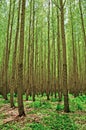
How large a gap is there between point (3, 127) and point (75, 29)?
11629 millimetres

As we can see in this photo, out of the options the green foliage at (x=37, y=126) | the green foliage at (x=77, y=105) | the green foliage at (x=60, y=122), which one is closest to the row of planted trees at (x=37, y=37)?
the green foliage at (x=77, y=105)

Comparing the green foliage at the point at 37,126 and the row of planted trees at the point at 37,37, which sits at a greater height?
the row of planted trees at the point at 37,37

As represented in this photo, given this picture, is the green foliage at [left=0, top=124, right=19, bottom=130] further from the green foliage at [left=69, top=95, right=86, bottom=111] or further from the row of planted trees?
the green foliage at [left=69, top=95, right=86, bottom=111]

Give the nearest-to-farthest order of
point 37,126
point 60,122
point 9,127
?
1. point 37,126
2. point 9,127
3. point 60,122

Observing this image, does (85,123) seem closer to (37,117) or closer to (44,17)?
(37,117)

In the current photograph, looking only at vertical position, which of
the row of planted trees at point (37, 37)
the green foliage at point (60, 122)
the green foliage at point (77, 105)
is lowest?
the green foliage at point (77, 105)

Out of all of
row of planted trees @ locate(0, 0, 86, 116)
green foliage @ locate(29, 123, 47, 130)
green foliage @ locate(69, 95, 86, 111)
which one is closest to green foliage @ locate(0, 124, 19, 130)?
green foliage @ locate(29, 123, 47, 130)

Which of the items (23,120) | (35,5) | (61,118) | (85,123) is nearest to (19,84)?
(23,120)

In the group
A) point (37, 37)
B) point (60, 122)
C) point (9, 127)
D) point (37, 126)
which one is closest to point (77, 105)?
point (60, 122)

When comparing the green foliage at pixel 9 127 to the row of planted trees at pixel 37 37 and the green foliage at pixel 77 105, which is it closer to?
the row of planted trees at pixel 37 37

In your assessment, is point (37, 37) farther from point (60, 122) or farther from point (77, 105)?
point (60, 122)

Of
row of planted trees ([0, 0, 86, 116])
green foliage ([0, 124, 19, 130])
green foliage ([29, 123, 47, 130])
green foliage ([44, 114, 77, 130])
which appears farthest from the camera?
row of planted trees ([0, 0, 86, 116])

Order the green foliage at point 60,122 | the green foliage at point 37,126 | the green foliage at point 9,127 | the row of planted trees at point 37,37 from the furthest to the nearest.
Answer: the row of planted trees at point 37,37
the green foliage at point 9,127
the green foliage at point 60,122
the green foliage at point 37,126

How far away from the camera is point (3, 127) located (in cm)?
618
